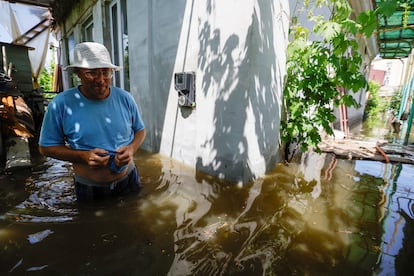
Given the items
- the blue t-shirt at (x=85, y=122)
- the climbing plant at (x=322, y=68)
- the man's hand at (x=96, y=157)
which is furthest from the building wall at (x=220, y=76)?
the man's hand at (x=96, y=157)

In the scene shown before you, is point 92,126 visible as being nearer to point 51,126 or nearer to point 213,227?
point 51,126

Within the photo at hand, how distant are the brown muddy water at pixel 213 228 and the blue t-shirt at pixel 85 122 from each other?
0.90m

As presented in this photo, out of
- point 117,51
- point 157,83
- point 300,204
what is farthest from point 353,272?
point 117,51

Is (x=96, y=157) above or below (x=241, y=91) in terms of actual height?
below

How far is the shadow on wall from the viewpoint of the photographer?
3223 mm

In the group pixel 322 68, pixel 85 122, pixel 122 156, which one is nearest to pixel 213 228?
pixel 122 156

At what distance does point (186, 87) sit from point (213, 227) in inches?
103

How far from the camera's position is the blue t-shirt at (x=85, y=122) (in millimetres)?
2013

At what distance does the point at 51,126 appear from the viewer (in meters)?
2.01

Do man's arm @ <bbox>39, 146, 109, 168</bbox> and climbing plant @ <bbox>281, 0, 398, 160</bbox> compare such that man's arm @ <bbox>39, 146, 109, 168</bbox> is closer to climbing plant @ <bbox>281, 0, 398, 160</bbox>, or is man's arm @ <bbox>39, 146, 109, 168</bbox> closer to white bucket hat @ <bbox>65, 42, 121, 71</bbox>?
white bucket hat @ <bbox>65, 42, 121, 71</bbox>

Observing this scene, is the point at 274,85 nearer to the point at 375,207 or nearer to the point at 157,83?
the point at 375,207

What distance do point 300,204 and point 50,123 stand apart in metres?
2.96

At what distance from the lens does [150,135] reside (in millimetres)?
5562

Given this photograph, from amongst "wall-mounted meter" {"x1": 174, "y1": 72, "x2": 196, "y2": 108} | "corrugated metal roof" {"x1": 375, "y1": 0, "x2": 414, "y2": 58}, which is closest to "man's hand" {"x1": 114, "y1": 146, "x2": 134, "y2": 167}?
"wall-mounted meter" {"x1": 174, "y1": 72, "x2": 196, "y2": 108}
